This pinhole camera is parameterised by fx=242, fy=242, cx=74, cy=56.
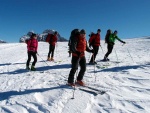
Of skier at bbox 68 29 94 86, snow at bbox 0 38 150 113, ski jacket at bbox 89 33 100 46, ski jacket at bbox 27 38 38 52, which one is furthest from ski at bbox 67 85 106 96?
ski jacket at bbox 89 33 100 46

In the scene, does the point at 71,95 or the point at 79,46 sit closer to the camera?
the point at 71,95

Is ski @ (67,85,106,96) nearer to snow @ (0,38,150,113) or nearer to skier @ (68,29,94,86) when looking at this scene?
snow @ (0,38,150,113)

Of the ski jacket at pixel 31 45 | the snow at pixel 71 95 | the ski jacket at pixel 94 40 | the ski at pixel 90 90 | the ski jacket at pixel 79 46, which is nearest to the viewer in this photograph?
the snow at pixel 71 95

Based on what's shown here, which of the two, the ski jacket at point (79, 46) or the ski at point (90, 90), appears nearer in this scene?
the ski at point (90, 90)

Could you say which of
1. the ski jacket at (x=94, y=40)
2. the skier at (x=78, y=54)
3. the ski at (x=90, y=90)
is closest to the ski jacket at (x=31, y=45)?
the ski jacket at (x=94, y=40)

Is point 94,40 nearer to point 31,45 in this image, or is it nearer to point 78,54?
point 31,45

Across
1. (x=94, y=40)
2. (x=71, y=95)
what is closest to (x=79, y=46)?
(x=71, y=95)

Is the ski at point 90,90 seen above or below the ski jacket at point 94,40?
below

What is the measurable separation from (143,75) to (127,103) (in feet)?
13.7

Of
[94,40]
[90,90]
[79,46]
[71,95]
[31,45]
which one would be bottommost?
[71,95]

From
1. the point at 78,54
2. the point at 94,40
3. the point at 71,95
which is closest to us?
the point at 71,95

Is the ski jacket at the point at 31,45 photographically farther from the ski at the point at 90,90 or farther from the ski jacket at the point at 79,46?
the ski at the point at 90,90

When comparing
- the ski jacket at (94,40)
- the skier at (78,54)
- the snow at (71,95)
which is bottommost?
the snow at (71,95)

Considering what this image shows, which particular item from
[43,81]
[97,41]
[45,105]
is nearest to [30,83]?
[43,81]
